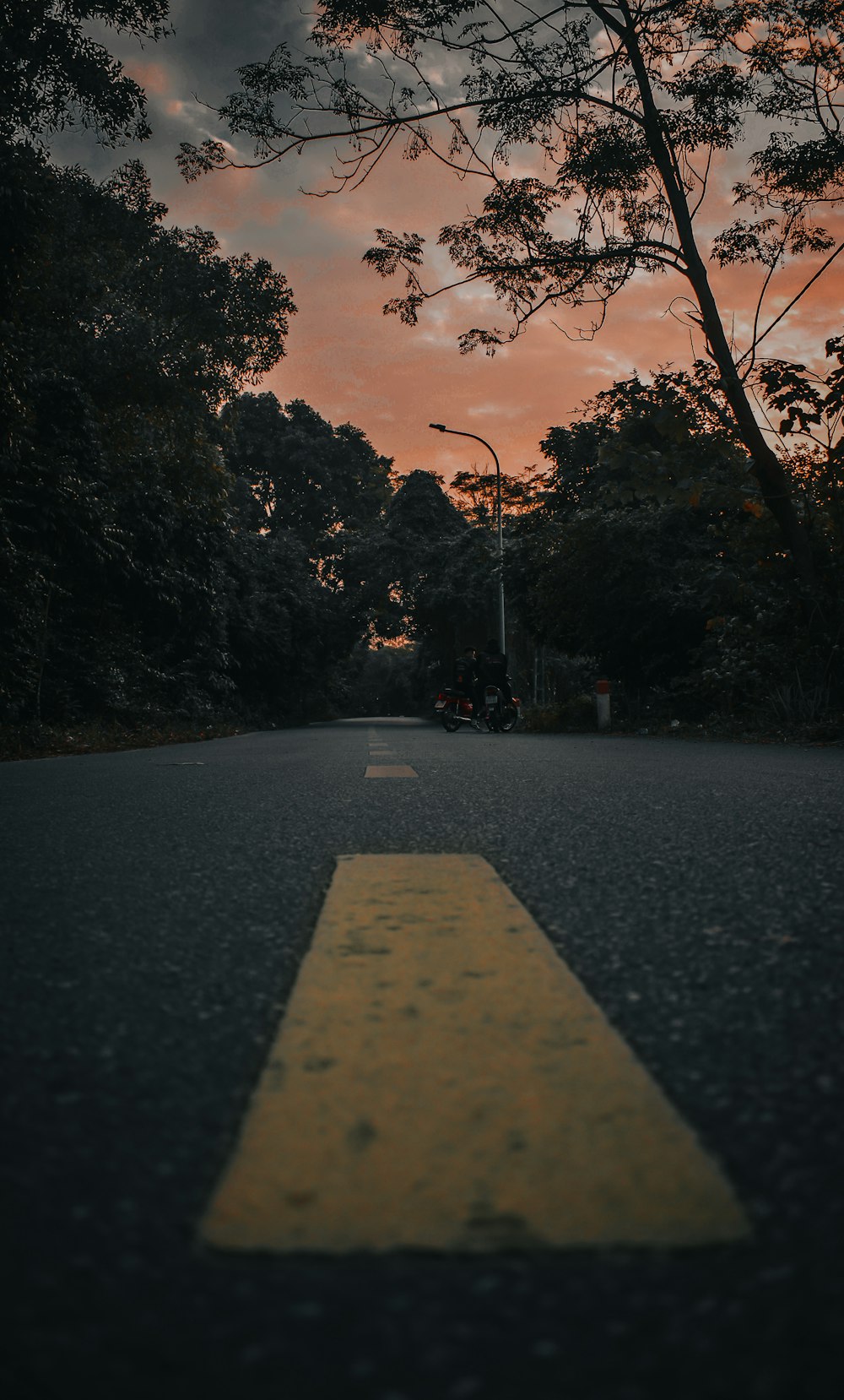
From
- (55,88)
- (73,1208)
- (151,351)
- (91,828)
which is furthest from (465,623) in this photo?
(73,1208)

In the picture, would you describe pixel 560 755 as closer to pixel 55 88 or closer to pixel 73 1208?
pixel 73 1208

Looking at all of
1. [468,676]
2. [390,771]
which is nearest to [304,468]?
[468,676]

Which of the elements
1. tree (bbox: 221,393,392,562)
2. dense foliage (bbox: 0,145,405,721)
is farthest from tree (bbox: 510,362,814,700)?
tree (bbox: 221,393,392,562)

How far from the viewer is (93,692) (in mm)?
17156

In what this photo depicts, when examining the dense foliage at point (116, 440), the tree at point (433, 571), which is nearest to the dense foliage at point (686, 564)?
the dense foliage at point (116, 440)

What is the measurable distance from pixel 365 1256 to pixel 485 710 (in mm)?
18041

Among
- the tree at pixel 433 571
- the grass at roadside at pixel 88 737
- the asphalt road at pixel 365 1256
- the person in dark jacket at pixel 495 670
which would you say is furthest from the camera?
the tree at pixel 433 571

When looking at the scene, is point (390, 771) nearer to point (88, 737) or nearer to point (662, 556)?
point (88, 737)

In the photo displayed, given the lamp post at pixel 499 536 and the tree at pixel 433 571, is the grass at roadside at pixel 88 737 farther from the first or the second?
the tree at pixel 433 571

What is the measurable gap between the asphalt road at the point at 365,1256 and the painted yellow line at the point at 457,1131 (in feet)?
0.10

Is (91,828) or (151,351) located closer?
(91,828)

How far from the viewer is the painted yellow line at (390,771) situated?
21.3 feet

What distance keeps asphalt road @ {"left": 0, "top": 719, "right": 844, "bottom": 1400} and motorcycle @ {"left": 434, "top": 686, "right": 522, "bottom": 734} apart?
50.2 feet

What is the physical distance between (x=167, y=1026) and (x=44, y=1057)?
17 cm
